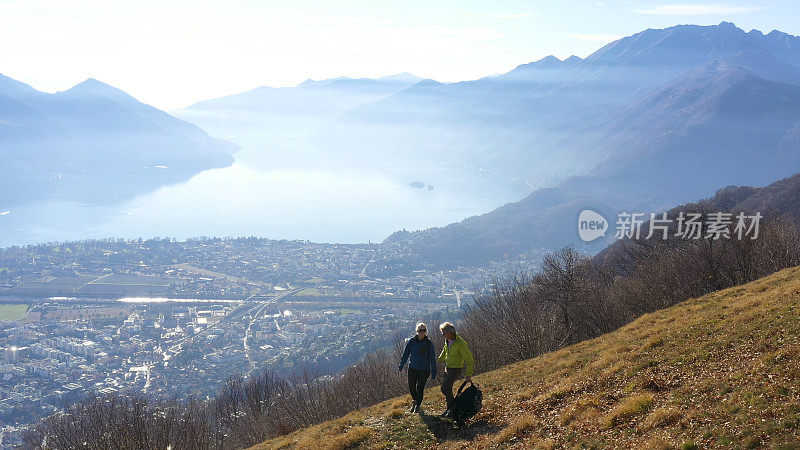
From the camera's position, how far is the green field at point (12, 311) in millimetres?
81125

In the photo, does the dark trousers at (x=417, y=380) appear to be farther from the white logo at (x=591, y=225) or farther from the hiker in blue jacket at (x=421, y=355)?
the white logo at (x=591, y=225)

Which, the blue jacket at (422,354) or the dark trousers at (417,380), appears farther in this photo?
the dark trousers at (417,380)

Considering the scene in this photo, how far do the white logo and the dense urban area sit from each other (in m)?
17.3

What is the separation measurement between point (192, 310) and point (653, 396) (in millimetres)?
87300

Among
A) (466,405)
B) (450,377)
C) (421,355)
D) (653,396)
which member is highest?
(421,355)

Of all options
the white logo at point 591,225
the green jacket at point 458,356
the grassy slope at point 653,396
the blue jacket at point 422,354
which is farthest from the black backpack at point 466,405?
the white logo at point 591,225

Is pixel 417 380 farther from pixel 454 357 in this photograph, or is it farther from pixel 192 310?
pixel 192 310

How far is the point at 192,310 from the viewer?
86938mm

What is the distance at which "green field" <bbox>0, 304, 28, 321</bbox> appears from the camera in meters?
81.1

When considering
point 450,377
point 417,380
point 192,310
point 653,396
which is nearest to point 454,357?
point 450,377

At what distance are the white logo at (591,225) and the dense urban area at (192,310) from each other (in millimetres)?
17264

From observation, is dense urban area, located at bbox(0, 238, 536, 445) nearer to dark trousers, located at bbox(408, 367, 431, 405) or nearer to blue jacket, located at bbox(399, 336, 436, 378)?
dark trousers, located at bbox(408, 367, 431, 405)

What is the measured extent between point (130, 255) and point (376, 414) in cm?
12862

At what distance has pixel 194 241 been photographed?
477 feet
